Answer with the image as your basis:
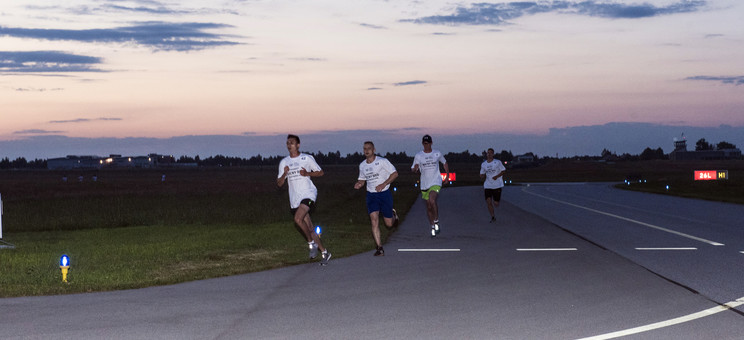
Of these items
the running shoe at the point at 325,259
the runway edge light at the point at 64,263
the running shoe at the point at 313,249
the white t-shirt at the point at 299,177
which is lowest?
the running shoe at the point at 325,259

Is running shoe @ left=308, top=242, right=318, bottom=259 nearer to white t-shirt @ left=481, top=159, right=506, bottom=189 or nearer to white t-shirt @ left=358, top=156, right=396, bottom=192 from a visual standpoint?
white t-shirt @ left=358, top=156, right=396, bottom=192

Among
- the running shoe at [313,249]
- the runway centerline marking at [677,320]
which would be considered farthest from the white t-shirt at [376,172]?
the runway centerline marking at [677,320]

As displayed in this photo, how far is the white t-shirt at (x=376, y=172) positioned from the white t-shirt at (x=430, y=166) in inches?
124

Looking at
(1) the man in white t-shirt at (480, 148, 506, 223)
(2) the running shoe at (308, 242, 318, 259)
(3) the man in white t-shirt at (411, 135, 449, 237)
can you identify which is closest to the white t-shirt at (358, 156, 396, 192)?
(2) the running shoe at (308, 242, 318, 259)

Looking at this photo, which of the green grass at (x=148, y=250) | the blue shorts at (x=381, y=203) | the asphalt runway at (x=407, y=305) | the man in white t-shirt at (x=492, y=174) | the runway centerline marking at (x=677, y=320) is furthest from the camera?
the man in white t-shirt at (x=492, y=174)

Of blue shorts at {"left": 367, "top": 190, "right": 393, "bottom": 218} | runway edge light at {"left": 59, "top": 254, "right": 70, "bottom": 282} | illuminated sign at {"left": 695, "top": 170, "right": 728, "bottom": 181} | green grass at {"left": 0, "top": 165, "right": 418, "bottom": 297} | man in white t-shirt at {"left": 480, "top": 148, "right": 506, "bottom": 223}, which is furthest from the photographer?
illuminated sign at {"left": 695, "top": 170, "right": 728, "bottom": 181}

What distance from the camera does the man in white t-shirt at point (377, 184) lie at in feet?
45.0

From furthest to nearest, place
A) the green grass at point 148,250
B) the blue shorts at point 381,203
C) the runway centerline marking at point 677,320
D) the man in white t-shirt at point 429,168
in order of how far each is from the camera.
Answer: the man in white t-shirt at point 429,168 → the blue shorts at point 381,203 → the green grass at point 148,250 → the runway centerline marking at point 677,320

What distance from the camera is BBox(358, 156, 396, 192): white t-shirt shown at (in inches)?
540

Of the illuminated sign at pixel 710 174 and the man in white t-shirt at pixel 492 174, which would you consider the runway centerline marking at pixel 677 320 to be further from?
the illuminated sign at pixel 710 174

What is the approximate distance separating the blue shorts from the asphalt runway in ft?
3.19

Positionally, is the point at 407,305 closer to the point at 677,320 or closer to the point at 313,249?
the point at 677,320

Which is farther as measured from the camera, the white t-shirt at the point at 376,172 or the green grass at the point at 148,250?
the white t-shirt at the point at 376,172

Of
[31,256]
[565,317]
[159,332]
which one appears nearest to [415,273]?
[565,317]
